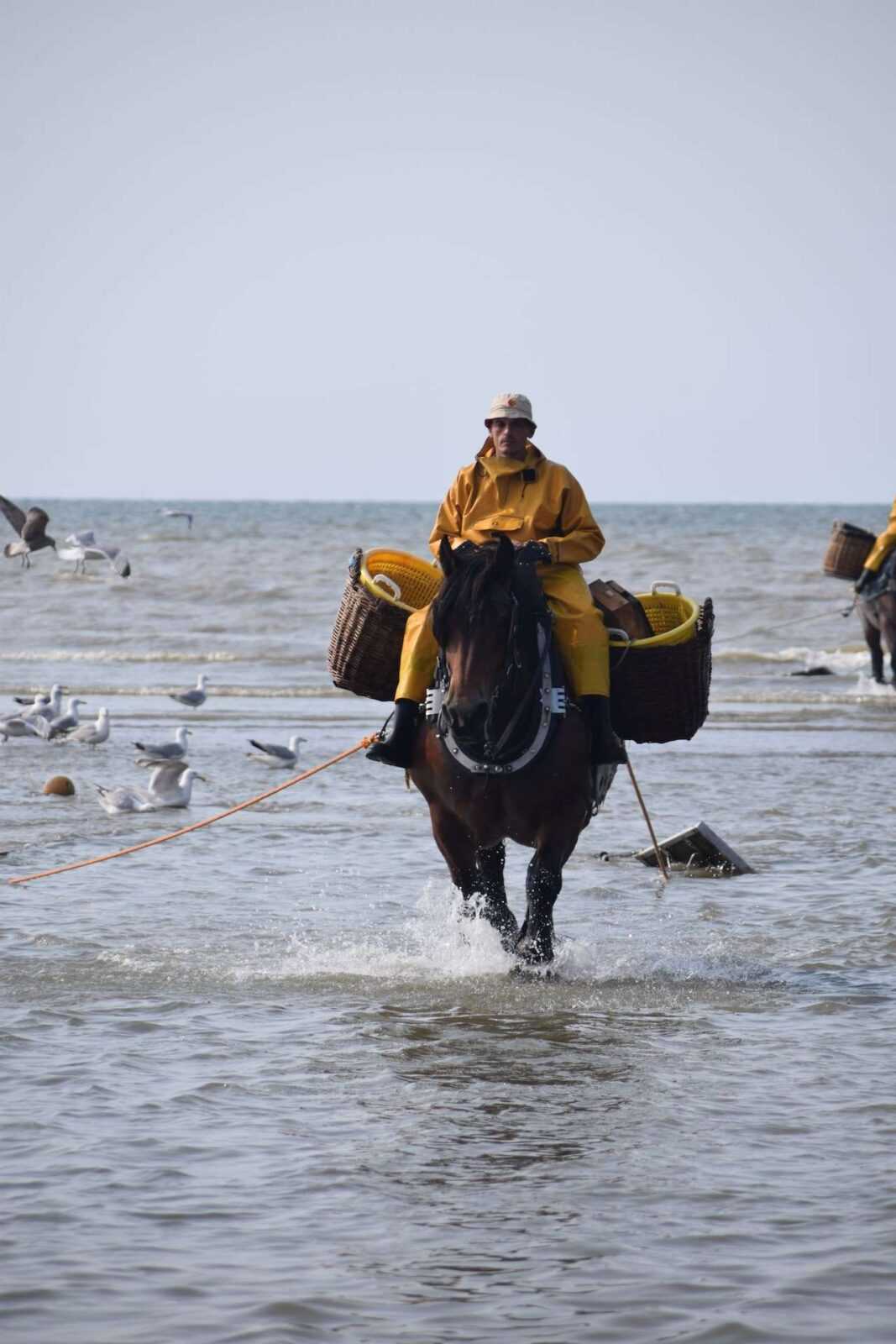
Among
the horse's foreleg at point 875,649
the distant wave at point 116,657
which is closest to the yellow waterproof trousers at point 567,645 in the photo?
the horse's foreleg at point 875,649

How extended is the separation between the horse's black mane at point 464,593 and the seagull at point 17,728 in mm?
10739

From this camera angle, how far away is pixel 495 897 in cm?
795

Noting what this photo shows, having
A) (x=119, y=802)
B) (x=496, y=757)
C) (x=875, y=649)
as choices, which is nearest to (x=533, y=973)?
(x=496, y=757)

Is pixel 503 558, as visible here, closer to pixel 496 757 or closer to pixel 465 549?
pixel 465 549

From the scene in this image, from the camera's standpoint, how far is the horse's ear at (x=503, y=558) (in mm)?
7125

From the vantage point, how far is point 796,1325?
162 inches

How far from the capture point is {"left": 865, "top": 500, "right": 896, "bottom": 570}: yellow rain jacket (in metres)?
20.8

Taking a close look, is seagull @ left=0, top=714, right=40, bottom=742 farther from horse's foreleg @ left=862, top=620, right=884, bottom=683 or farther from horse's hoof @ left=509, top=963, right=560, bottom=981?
horse's hoof @ left=509, top=963, right=560, bottom=981

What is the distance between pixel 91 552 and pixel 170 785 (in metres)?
4.34

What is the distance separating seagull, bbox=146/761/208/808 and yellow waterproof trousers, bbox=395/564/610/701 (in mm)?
5714

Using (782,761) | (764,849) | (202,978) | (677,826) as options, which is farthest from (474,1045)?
(782,761)

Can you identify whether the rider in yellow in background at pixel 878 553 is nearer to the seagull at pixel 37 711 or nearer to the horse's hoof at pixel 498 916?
the seagull at pixel 37 711

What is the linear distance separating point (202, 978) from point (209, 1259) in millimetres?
3196

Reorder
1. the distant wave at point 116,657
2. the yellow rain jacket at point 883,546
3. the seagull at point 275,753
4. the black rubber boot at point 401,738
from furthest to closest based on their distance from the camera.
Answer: the distant wave at point 116,657 < the yellow rain jacket at point 883,546 < the seagull at point 275,753 < the black rubber boot at point 401,738
